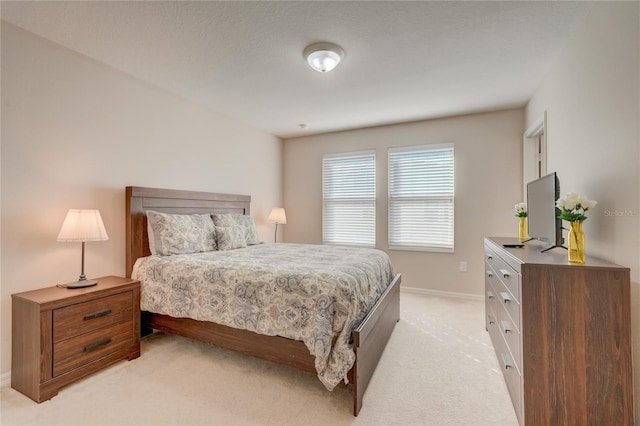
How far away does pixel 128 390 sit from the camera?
194cm

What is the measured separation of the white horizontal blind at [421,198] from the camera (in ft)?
13.3

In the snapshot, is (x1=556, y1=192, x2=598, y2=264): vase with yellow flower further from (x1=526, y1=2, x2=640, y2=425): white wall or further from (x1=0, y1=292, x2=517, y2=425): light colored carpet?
(x1=0, y1=292, x2=517, y2=425): light colored carpet

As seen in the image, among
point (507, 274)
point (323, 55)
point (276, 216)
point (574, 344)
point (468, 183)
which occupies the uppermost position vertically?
point (323, 55)

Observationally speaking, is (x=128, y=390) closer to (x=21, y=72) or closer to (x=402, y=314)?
(x=21, y=72)

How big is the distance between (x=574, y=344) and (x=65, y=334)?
9.91 feet

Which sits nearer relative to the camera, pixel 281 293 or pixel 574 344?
pixel 574 344

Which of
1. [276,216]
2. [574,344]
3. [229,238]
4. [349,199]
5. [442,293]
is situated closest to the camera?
[574,344]

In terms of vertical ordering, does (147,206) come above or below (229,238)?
above

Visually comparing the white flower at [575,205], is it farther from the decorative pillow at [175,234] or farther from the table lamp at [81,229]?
the table lamp at [81,229]

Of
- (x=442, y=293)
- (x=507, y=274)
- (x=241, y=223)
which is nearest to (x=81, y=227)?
(x=241, y=223)

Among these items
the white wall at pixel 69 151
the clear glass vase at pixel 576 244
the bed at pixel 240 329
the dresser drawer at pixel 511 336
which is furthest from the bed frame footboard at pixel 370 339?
the white wall at pixel 69 151

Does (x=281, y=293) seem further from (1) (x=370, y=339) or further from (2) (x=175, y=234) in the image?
(2) (x=175, y=234)

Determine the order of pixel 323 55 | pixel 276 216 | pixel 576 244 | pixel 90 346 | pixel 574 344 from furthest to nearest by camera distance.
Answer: pixel 276 216 < pixel 323 55 < pixel 90 346 < pixel 576 244 < pixel 574 344

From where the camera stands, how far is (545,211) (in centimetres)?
209
